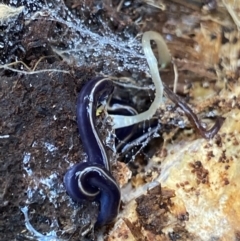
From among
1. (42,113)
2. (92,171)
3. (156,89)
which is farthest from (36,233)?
(156,89)

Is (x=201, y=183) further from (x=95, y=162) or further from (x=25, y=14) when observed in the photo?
(x=25, y=14)

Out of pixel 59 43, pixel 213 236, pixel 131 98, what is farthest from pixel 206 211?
pixel 59 43

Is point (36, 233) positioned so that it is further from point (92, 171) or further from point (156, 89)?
point (156, 89)

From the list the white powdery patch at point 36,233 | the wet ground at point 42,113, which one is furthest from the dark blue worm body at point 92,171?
the white powdery patch at point 36,233

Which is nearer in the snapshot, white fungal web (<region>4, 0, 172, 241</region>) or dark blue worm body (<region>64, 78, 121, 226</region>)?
dark blue worm body (<region>64, 78, 121, 226</region>)

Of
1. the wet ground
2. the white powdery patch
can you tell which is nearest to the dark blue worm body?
the wet ground

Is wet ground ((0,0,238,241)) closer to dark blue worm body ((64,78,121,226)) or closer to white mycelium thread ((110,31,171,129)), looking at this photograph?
dark blue worm body ((64,78,121,226))

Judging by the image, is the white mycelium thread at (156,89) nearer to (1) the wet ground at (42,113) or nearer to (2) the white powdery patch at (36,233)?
(1) the wet ground at (42,113)

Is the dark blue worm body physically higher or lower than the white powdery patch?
higher
